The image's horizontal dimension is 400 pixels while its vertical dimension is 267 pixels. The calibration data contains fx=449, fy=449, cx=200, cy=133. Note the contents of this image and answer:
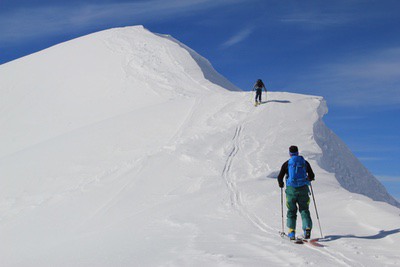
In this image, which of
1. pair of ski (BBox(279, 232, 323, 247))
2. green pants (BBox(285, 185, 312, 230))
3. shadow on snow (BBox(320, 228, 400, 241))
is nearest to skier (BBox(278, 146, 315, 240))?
green pants (BBox(285, 185, 312, 230))

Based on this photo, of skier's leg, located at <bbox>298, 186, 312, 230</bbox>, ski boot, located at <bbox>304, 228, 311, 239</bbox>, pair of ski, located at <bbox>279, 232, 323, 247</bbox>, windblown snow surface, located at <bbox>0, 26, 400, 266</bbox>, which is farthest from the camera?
skier's leg, located at <bbox>298, 186, 312, 230</bbox>

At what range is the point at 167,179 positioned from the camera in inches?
575

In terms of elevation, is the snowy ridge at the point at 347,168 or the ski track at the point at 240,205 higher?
the snowy ridge at the point at 347,168

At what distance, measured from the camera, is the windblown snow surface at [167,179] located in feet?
26.7

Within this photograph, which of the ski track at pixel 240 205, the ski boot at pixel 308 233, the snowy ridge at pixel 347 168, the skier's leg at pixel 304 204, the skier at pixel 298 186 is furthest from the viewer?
the snowy ridge at pixel 347 168

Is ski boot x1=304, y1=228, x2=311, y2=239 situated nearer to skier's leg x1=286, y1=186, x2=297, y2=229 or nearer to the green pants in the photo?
the green pants

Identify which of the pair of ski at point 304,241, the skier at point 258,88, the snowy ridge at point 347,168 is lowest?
the pair of ski at point 304,241

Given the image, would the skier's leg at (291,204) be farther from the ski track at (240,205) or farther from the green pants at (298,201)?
the ski track at (240,205)

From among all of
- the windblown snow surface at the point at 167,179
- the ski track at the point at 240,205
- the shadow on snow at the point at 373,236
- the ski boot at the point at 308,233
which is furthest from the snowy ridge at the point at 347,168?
the ski boot at the point at 308,233

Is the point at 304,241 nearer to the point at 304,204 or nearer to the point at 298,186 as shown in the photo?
the point at 304,204

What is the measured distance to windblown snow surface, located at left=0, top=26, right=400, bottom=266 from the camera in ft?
26.7

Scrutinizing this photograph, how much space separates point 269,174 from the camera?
14719 mm

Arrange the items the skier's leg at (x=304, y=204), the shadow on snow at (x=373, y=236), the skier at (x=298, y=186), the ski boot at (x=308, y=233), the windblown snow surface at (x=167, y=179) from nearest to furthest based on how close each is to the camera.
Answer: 1. the windblown snow surface at (x=167, y=179)
2. the shadow on snow at (x=373, y=236)
3. the ski boot at (x=308, y=233)
4. the skier's leg at (x=304, y=204)
5. the skier at (x=298, y=186)

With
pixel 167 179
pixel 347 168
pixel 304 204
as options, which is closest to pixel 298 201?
pixel 304 204
